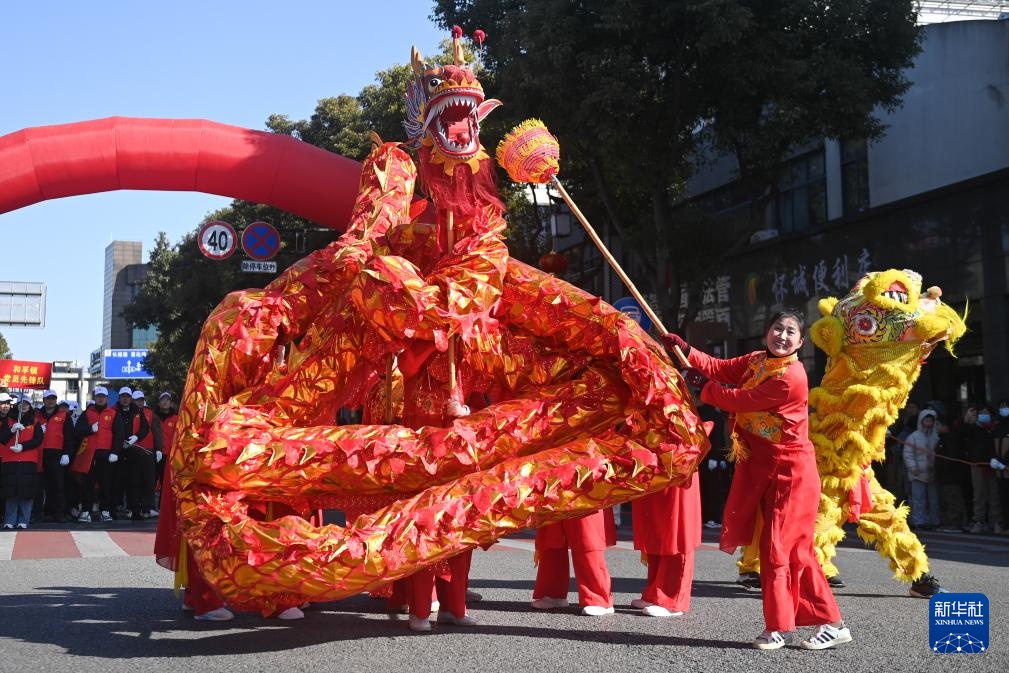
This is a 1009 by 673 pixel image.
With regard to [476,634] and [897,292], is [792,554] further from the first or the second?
[897,292]

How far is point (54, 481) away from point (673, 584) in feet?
34.1

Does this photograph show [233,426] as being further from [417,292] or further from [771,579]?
[771,579]

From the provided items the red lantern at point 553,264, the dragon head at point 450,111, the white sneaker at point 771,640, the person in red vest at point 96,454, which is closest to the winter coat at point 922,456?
the red lantern at point 553,264

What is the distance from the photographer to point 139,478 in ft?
48.3

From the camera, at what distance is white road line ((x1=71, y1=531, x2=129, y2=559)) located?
381 inches

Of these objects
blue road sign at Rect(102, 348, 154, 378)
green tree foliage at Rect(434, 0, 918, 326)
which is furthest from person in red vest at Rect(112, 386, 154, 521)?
blue road sign at Rect(102, 348, 154, 378)

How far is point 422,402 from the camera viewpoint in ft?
18.9

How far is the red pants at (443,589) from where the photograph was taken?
5.60 metres

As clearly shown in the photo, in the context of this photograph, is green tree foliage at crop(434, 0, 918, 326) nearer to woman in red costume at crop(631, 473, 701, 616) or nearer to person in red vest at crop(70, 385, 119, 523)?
person in red vest at crop(70, 385, 119, 523)

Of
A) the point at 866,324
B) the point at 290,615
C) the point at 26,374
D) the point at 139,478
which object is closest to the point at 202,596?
the point at 290,615

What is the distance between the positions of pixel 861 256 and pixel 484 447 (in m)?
13.4

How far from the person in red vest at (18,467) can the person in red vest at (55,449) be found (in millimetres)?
289

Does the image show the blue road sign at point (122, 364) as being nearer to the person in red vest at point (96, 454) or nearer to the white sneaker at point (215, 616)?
the person in red vest at point (96, 454)

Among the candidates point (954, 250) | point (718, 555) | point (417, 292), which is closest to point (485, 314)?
point (417, 292)
